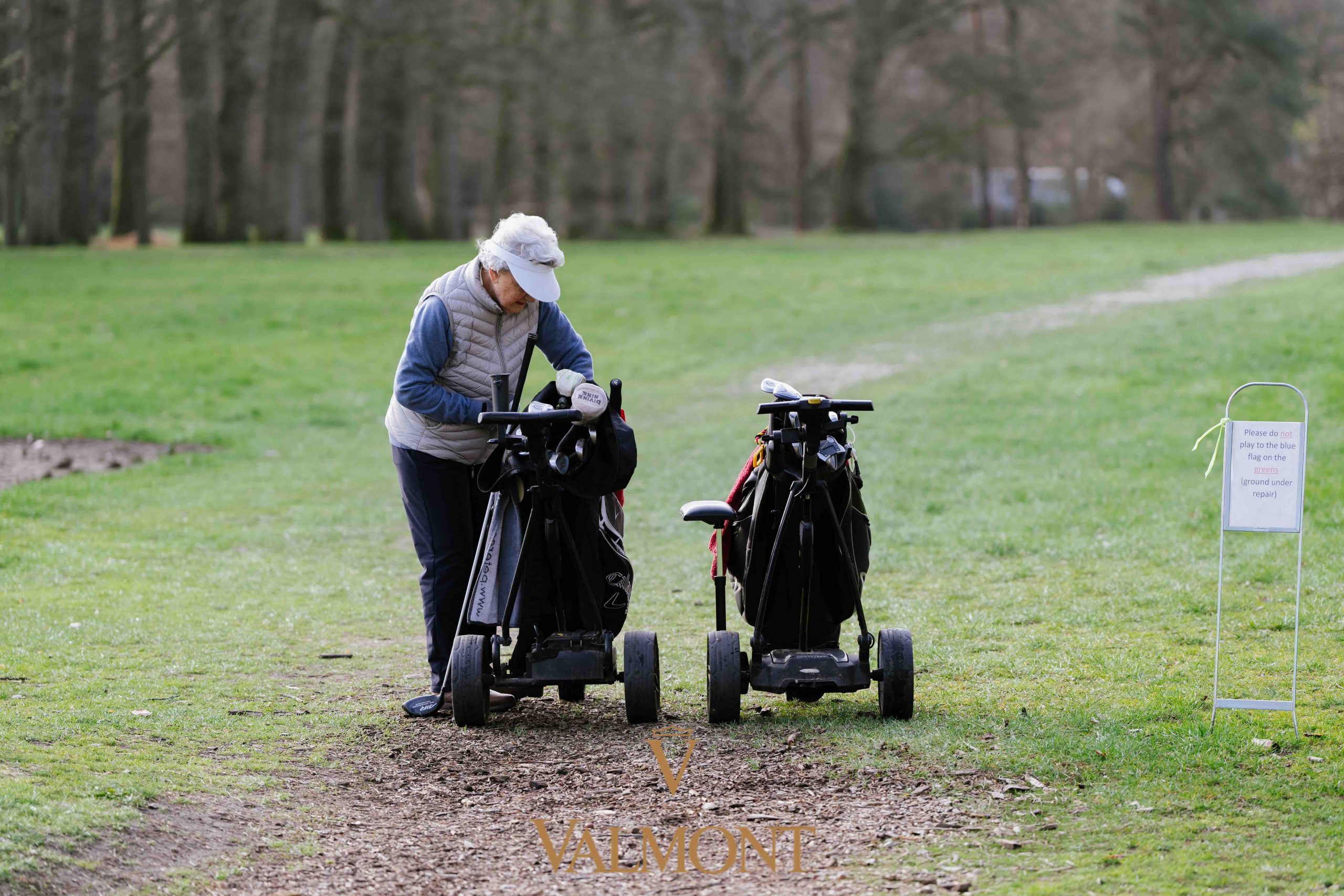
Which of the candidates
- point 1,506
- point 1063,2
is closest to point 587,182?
point 1063,2

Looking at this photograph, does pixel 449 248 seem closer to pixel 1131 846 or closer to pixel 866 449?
pixel 866 449

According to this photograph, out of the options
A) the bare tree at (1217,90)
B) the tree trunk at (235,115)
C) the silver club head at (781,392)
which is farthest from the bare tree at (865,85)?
the silver club head at (781,392)

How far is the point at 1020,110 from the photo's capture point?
1722 inches

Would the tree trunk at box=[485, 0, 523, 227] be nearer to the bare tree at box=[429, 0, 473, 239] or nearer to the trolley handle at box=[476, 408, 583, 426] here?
the bare tree at box=[429, 0, 473, 239]

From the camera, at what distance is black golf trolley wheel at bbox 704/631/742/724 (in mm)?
6023

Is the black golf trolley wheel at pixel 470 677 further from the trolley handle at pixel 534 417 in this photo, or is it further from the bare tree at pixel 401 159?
the bare tree at pixel 401 159

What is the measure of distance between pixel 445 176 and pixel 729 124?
8339mm

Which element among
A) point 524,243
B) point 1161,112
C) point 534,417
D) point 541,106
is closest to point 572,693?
point 534,417

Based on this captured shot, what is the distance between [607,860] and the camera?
4.81 m

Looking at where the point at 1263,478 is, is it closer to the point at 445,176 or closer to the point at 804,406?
the point at 804,406

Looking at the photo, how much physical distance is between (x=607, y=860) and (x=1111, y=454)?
9715 mm

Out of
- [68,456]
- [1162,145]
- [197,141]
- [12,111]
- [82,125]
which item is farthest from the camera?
[1162,145]

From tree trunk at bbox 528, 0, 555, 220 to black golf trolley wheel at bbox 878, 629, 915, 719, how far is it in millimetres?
31274

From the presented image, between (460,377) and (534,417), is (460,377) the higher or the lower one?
the higher one
